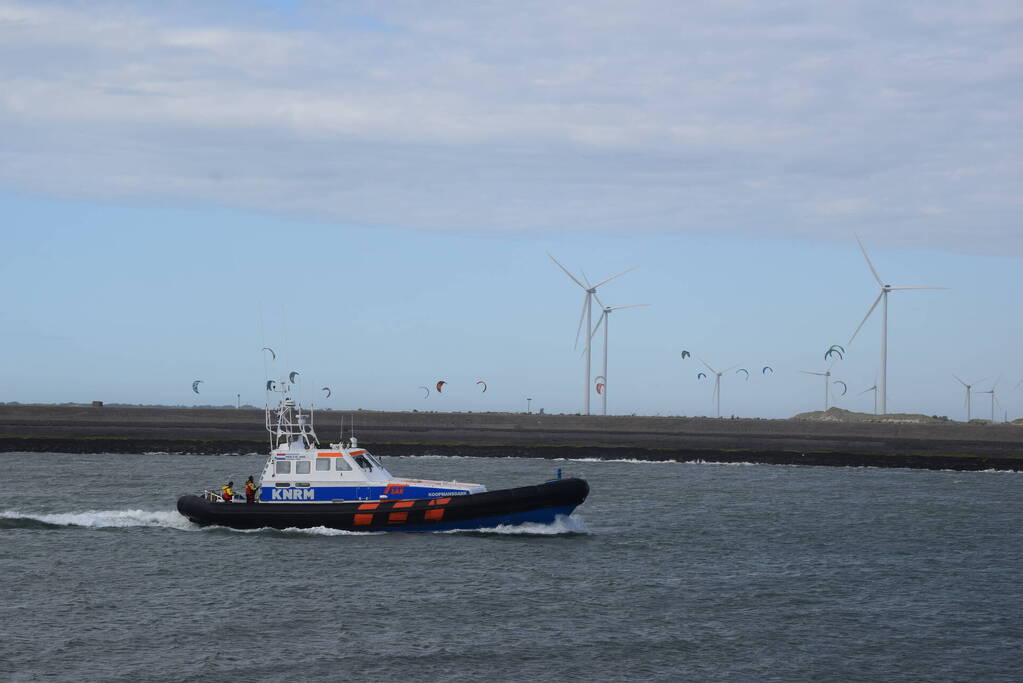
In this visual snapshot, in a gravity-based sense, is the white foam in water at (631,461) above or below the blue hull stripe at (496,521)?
above

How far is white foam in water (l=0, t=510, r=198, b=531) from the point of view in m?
40.1

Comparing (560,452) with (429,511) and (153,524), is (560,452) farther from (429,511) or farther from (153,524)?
(429,511)

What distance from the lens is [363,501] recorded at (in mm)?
37312

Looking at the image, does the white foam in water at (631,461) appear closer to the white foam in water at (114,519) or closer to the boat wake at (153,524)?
the boat wake at (153,524)

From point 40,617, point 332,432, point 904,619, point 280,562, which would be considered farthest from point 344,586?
point 332,432

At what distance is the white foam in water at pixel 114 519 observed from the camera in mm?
40062

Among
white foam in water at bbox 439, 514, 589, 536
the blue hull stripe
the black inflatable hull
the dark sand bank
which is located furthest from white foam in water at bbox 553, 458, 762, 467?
the black inflatable hull

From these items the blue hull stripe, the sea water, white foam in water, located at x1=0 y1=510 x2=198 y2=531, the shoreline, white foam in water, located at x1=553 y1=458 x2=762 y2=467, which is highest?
the shoreline

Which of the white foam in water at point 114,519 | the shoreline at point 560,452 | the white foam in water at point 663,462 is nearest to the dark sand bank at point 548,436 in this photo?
the shoreline at point 560,452

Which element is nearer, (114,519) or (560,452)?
(114,519)

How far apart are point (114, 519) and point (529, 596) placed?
64.5ft

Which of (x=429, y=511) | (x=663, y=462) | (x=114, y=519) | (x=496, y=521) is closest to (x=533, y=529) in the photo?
(x=496, y=521)

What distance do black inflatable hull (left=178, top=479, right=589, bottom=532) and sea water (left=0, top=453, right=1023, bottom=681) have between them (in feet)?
1.69

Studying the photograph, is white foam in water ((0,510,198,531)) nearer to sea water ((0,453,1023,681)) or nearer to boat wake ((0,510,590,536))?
boat wake ((0,510,590,536))
